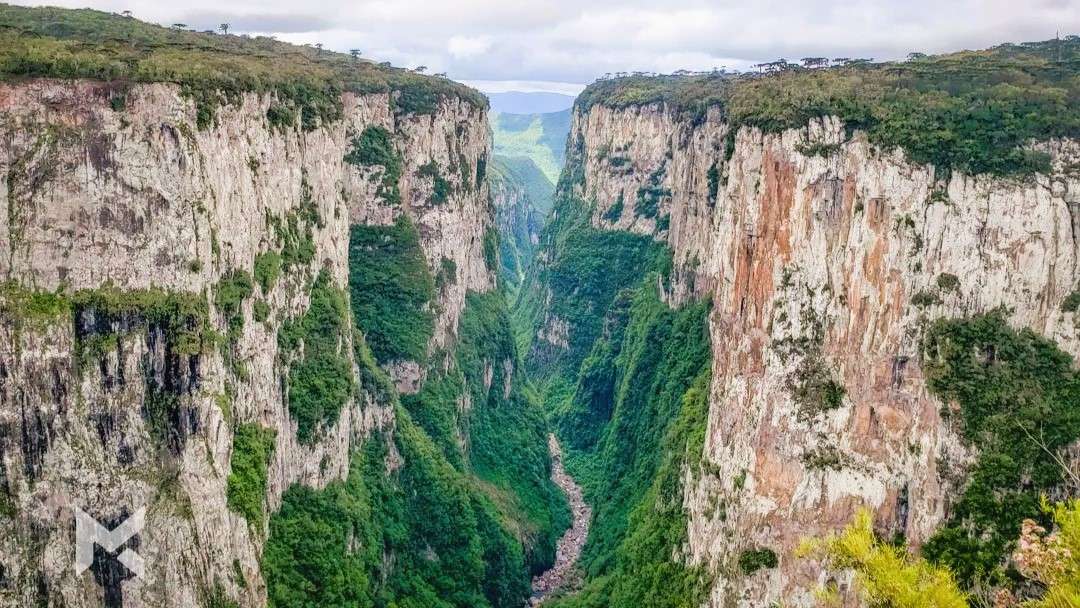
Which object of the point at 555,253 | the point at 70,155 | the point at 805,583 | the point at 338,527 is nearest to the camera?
the point at 70,155

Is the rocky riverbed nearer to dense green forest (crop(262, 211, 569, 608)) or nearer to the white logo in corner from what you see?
dense green forest (crop(262, 211, 569, 608))

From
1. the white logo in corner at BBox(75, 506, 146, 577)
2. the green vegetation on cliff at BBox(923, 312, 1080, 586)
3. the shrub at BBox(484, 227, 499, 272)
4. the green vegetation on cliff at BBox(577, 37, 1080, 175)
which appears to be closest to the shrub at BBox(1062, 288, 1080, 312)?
the green vegetation on cliff at BBox(923, 312, 1080, 586)

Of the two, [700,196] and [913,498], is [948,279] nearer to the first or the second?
[913,498]

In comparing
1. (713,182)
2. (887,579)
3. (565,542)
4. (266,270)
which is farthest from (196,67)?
(565,542)

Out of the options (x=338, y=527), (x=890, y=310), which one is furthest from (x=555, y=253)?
(x=890, y=310)

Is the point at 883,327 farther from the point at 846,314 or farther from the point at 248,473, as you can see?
the point at 248,473

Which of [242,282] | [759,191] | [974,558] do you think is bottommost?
[974,558]

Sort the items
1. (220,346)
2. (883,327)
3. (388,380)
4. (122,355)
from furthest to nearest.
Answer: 1. (388,380)
2. (220,346)
3. (883,327)
4. (122,355)
